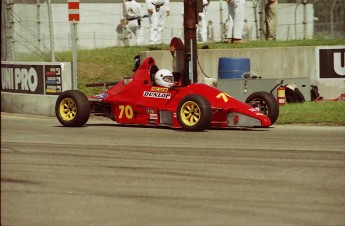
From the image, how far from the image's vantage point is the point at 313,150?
12.3m

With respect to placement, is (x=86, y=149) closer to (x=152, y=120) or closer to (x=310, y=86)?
(x=152, y=120)

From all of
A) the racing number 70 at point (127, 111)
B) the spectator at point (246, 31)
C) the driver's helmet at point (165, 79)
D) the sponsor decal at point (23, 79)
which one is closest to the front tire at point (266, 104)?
the driver's helmet at point (165, 79)

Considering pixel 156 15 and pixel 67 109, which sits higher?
pixel 156 15

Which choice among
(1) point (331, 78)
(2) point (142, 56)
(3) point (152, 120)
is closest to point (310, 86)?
(1) point (331, 78)

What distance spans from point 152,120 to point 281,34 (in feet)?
Result: 38.5

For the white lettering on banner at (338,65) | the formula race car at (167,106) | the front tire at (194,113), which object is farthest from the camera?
the white lettering on banner at (338,65)

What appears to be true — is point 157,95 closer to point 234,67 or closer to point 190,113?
point 190,113

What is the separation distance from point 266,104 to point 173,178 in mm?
7117

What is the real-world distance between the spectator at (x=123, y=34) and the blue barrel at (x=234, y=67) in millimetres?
7951

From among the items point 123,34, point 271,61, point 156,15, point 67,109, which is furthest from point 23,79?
point 123,34

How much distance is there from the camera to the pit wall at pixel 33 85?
20.3 metres

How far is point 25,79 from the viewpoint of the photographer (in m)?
21.3

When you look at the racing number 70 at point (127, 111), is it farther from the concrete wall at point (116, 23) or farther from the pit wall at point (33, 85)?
the concrete wall at point (116, 23)

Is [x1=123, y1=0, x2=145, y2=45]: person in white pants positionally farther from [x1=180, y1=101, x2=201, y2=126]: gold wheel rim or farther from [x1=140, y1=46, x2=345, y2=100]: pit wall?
[x1=180, y1=101, x2=201, y2=126]: gold wheel rim
